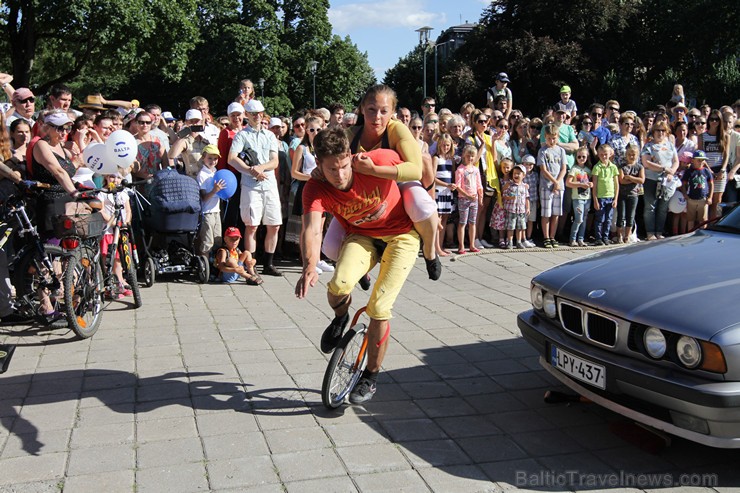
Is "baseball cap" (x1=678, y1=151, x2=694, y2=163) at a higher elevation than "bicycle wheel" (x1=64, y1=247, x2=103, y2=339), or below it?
higher

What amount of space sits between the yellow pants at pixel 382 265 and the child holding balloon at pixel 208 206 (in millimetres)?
4620

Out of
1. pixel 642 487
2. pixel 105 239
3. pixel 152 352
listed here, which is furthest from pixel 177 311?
pixel 642 487

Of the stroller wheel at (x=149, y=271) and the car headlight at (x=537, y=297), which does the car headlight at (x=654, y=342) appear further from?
the stroller wheel at (x=149, y=271)

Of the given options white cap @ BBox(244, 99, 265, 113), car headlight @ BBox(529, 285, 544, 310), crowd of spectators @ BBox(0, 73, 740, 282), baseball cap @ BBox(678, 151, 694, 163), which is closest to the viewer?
car headlight @ BBox(529, 285, 544, 310)

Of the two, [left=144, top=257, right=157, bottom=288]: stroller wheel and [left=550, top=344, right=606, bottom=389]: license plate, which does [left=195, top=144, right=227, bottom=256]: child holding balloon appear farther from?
[left=550, top=344, right=606, bottom=389]: license plate

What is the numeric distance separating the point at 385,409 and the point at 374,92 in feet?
7.11

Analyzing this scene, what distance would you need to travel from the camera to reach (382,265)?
503 centimetres

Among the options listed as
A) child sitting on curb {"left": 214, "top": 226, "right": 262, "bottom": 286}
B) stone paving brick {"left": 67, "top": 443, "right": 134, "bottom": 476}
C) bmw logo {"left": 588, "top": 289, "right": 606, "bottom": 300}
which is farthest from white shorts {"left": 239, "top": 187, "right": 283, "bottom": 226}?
bmw logo {"left": 588, "top": 289, "right": 606, "bottom": 300}

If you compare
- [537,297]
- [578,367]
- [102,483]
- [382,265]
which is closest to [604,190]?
[537,297]

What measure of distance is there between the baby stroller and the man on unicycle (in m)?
4.26

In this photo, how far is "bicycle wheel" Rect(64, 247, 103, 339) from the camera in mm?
6430

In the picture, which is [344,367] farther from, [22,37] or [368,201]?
[22,37]

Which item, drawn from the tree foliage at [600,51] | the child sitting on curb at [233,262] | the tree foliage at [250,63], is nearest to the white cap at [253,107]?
the child sitting on curb at [233,262]

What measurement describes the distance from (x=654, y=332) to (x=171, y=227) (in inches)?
252
